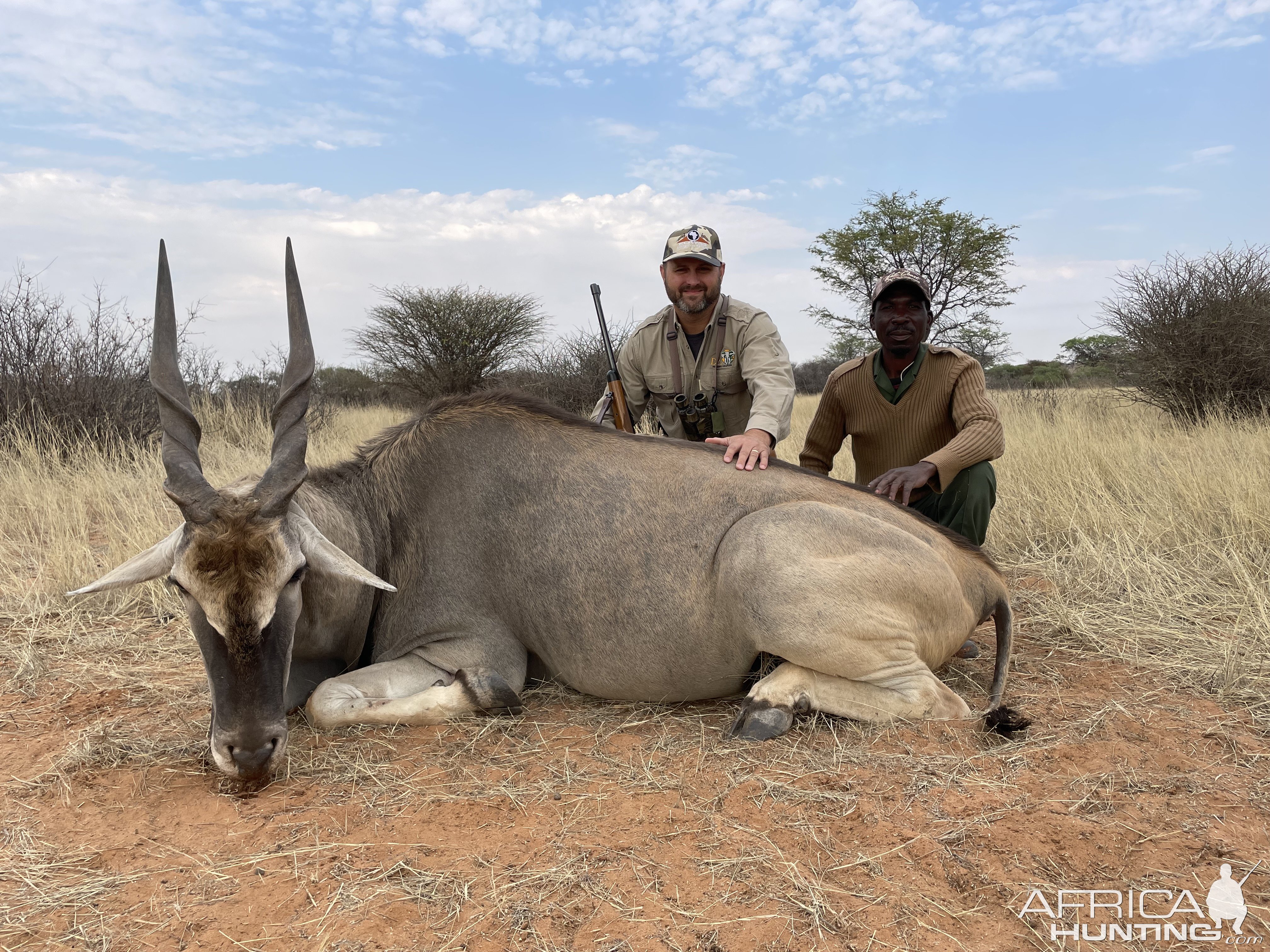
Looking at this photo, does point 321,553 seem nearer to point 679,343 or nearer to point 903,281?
point 679,343

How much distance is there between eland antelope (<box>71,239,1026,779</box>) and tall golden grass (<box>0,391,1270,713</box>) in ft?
4.76

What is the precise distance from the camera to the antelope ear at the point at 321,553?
3.73 metres

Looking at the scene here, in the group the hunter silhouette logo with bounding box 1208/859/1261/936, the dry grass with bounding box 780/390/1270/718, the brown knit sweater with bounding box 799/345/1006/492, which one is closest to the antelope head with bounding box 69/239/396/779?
the hunter silhouette logo with bounding box 1208/859/1261/936

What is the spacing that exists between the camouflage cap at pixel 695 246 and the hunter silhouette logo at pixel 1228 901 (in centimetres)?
478

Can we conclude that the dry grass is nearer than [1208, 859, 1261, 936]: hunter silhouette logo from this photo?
No

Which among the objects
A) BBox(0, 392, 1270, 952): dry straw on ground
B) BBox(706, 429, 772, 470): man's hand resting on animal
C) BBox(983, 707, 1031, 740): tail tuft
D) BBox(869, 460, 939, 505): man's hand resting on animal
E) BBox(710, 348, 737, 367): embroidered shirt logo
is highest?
BBox(710, 348, 737, 367): embroidered shirt logo

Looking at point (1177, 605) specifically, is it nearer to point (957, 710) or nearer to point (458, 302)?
point (957, 710)

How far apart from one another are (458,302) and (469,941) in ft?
77.4

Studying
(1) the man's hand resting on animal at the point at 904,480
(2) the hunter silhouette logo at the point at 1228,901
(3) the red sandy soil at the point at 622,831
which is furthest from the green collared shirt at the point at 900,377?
(2) the hunter silhouette logo at the point at 1228,901

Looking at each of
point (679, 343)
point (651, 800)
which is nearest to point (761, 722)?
point (651, 800)

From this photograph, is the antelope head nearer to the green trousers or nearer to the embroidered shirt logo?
the embroidered shirt logo

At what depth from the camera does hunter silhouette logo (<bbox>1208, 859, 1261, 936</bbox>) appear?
2.54 meters

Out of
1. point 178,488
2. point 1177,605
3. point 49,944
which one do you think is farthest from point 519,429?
point 1177,605

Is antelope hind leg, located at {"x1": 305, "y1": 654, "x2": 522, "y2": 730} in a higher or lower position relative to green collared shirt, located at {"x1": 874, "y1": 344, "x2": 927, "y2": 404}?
lower
